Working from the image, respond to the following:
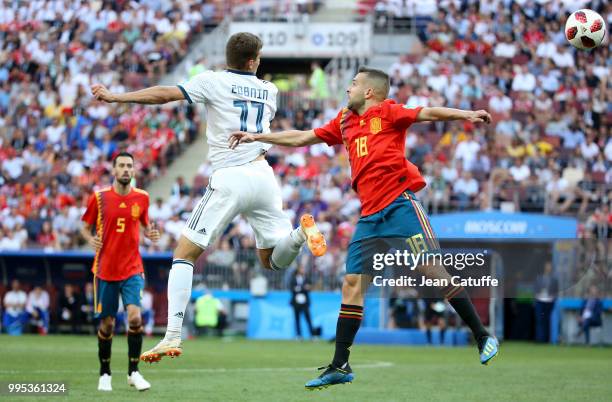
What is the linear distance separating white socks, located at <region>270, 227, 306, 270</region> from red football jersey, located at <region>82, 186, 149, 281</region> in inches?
126

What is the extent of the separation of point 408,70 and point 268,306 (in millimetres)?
8541

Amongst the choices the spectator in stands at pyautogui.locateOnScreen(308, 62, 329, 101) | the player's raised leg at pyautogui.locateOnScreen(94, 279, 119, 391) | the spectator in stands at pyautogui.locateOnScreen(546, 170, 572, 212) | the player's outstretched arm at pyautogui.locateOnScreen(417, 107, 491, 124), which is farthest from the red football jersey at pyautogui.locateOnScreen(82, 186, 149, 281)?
the spectator in stands at pyautogui.locateOnScreen(308, 62, 329, 101)

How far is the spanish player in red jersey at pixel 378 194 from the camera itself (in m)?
10.2

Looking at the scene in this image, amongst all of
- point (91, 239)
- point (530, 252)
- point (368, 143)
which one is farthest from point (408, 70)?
point (368, 143)

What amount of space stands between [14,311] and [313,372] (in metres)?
14.6

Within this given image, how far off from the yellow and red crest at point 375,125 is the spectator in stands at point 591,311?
16.6 m

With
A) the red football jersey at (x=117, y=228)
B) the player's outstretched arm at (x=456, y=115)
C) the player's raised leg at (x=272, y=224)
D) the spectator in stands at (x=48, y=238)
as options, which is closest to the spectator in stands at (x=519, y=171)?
the spectator in stands at (x=48, y=238)

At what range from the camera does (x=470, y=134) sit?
1184 inches

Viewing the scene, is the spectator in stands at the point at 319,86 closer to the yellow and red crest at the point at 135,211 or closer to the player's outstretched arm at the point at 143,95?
the yellow and red crest at the point at 135,211

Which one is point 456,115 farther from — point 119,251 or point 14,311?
point 14,311

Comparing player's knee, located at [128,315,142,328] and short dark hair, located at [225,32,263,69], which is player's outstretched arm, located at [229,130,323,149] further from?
player's knee, located at [128,315,142,328]

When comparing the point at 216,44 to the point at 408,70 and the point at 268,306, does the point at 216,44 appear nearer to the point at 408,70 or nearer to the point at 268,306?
the point at 408,70

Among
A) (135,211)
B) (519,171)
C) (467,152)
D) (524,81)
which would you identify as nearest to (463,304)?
(135,211)

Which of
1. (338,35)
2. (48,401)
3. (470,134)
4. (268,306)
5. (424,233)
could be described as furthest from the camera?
(338,35)
